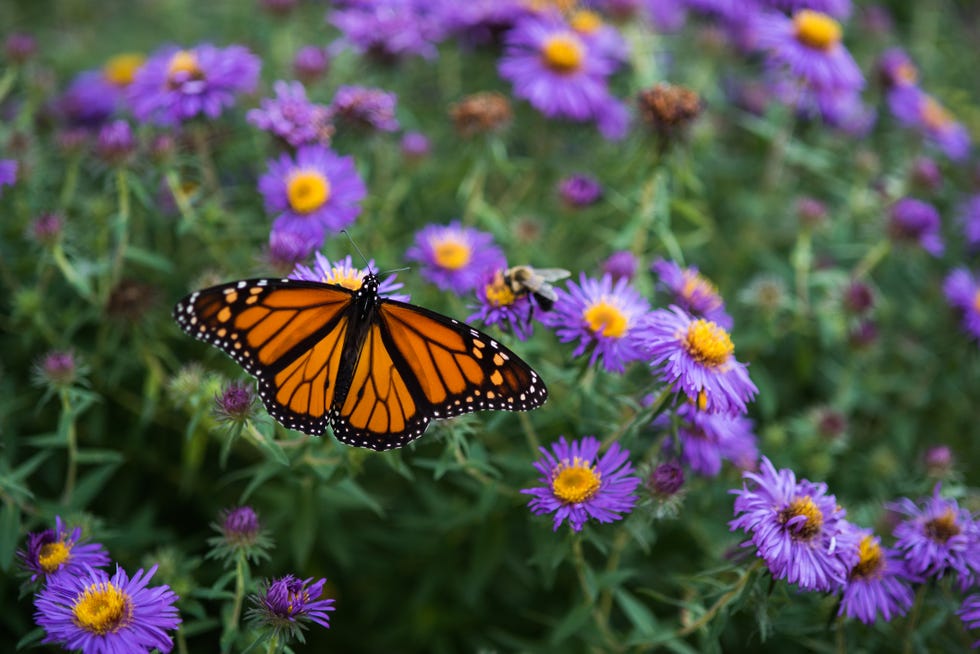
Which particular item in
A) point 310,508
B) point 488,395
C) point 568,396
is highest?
point 488,395

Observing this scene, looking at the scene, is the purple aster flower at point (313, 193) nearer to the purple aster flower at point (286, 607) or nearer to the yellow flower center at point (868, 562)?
the purple aster flower at point (286, 607)

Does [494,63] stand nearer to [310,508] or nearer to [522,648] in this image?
[310,508]

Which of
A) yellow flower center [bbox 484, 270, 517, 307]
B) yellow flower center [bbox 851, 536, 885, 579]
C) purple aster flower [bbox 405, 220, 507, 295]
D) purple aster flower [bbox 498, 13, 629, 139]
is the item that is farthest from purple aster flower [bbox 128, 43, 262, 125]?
yellow flower center [bbox 851, 536, 885, 579]

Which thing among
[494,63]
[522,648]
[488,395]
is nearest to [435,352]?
[488,395]

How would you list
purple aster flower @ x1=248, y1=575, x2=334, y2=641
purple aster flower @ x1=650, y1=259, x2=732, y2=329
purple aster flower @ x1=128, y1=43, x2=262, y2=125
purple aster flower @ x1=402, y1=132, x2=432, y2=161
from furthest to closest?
purple aster flower @ x1=402, y1=132, x2=432, y2=161, purple aster flower @ x1=128, y1=43, x2=262, y2=125, purple aster flower @ x1=650, y1=259, x2=732, y2=329, purple aster flower @ x1=248, y1=575, x2=334, y2=641

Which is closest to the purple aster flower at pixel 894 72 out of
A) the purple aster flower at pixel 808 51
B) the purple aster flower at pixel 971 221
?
the purple aster flower at pixel 808 51

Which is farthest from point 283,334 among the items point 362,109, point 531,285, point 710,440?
point 710,440

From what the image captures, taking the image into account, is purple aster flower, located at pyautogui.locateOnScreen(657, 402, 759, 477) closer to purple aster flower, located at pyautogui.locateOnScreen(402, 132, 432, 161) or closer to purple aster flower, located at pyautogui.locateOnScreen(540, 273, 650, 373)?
purple aster flower, located at pyautogui.locateOnScreen(540, 273, 650, 373)
